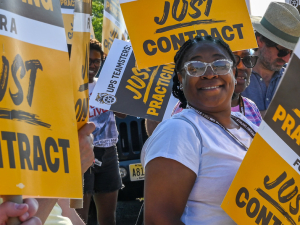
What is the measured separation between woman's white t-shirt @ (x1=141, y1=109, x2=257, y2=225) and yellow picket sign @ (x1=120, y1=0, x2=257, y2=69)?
4.02 feet

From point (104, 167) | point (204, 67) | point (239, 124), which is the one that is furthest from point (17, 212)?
point (104, 167)

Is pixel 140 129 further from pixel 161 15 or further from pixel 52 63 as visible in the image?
pixel 52 63

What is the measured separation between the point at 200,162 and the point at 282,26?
2684 mm

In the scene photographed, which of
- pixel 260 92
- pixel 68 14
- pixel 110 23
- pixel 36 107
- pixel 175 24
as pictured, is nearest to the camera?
pixel 36 107

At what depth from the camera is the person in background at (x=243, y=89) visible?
121 inches

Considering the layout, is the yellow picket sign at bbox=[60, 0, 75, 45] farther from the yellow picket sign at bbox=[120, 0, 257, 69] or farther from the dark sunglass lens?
the dark sunglass lens

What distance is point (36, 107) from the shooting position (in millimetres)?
1384

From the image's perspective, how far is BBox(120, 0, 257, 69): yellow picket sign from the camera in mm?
3031

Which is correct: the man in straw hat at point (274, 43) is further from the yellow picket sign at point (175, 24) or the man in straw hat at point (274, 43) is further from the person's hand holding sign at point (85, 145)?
the person's hand holding sign at point (85, 145)

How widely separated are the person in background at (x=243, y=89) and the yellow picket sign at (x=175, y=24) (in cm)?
15

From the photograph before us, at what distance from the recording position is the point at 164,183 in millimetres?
1768

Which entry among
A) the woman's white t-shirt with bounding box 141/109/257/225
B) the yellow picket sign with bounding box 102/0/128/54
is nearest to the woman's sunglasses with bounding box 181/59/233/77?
the woman's white t-shirt with bounding box 141/109/257/225

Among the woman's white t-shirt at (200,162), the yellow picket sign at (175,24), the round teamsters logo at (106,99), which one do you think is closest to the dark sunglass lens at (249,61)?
the yellow picket sign at (175,24)

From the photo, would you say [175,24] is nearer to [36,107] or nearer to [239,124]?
[239,124]
